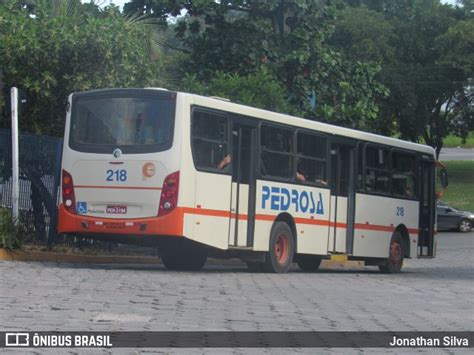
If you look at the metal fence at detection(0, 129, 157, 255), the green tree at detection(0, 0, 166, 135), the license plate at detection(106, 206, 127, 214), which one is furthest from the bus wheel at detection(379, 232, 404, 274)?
the license plate at detection(106, 206, 127, 214)

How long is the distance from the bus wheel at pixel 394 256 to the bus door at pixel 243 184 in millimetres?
6358

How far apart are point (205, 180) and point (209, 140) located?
2.35 feet

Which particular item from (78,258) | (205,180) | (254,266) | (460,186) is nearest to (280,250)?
(254,266)

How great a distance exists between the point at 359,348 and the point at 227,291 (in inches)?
208

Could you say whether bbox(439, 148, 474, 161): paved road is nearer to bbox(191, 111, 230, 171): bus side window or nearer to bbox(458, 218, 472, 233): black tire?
bbox(458, 218, 472, 233): black tire

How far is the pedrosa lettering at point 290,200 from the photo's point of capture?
19781 mm

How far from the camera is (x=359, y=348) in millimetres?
9875

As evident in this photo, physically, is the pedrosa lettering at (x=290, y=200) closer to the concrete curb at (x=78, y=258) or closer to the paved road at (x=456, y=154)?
the concrete curb at (x=78, y=258)

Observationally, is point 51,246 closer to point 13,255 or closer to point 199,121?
point 13,255

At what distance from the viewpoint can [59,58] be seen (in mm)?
24312

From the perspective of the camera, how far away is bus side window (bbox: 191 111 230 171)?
18.0 metres

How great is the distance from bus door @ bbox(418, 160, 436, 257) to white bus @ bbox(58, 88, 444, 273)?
3.62 metres

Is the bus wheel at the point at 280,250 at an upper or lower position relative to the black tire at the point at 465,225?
lower

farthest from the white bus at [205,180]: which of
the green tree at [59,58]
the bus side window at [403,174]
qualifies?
the green tree at [59,58]
